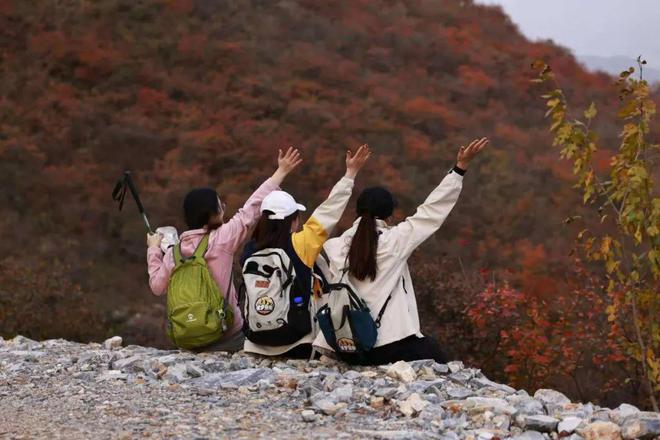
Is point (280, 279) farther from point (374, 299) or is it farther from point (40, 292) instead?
point (40, 292)

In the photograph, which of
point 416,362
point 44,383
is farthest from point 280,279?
point 44,383

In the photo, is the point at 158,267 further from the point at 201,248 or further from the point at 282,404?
the point at 282,404

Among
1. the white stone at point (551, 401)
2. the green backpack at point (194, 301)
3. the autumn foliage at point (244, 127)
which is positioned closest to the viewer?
the white stone at point (551, 401)

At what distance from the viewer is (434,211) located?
550cm

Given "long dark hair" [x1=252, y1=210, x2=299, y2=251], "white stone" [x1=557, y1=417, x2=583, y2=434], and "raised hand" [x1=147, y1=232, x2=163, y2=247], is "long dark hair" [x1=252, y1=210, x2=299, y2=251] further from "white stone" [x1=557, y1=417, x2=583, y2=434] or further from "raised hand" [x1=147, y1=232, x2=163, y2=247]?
"white stone" [x1=557, y1=417, x2=583, y2=434]

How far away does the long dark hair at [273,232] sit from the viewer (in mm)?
5586

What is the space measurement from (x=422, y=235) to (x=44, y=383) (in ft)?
7.78

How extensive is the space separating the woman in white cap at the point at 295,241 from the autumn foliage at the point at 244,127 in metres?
6.57

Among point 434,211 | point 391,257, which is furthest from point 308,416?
point 434,211

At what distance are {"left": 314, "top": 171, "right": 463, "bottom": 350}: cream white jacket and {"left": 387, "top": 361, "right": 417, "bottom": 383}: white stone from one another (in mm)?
265

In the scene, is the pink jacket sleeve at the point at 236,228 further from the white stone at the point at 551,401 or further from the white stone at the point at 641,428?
the white stone at the point at 641,428

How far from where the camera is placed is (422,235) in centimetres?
554

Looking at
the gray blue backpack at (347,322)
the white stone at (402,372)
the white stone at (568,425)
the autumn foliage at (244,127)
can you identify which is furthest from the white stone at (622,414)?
the autumn foliage at (244,127)

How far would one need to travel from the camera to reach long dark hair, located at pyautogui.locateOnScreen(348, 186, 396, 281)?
18.0ft
